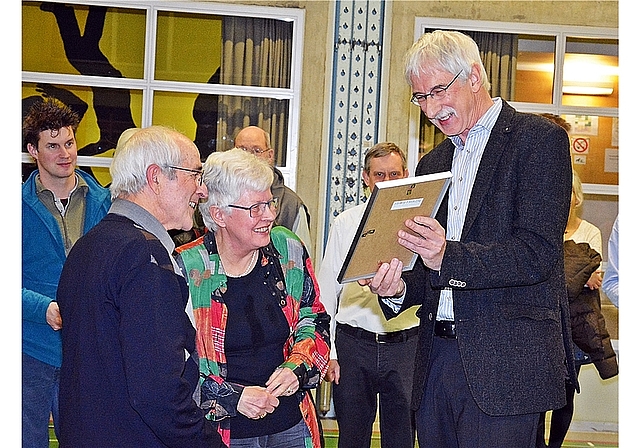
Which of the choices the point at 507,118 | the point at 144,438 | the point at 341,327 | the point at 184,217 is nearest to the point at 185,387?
the point at 144,438

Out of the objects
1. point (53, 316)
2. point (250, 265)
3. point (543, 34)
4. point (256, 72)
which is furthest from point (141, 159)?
point (543, 34)

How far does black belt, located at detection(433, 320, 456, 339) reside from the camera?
2.79m

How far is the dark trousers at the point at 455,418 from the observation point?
8.86 feet

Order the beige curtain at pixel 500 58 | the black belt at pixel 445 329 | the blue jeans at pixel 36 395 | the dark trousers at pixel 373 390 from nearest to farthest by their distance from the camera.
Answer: the black belt at pixel 445 329, the blue jeans at pixel 36 395, the dark trousers at pixel 373 390, the beige curtain at pixel 500 58

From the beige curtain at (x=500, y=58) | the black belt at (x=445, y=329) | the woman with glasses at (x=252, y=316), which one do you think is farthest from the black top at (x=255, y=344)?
the beige curtain at (x=500, y=58)

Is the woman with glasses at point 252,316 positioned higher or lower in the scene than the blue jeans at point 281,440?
higher

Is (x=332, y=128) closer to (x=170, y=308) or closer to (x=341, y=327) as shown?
(x=341, y=327)

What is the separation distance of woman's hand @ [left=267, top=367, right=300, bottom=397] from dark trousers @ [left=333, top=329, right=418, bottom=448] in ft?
5.14

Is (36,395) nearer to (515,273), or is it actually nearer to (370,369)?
(370,369)

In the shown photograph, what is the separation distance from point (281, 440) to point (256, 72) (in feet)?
14.7

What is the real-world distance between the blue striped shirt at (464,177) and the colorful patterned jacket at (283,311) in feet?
1.81

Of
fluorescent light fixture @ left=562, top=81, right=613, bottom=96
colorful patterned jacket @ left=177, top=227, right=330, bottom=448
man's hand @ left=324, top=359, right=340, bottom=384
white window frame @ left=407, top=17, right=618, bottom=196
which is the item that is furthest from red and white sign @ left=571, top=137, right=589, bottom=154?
colorful patterned jacket @ left=177, top=227, right=330, bottom=448

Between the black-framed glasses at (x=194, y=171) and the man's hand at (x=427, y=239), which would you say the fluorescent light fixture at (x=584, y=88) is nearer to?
the man's hand at (x=427, y=239)

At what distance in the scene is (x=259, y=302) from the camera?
10.2 feet
